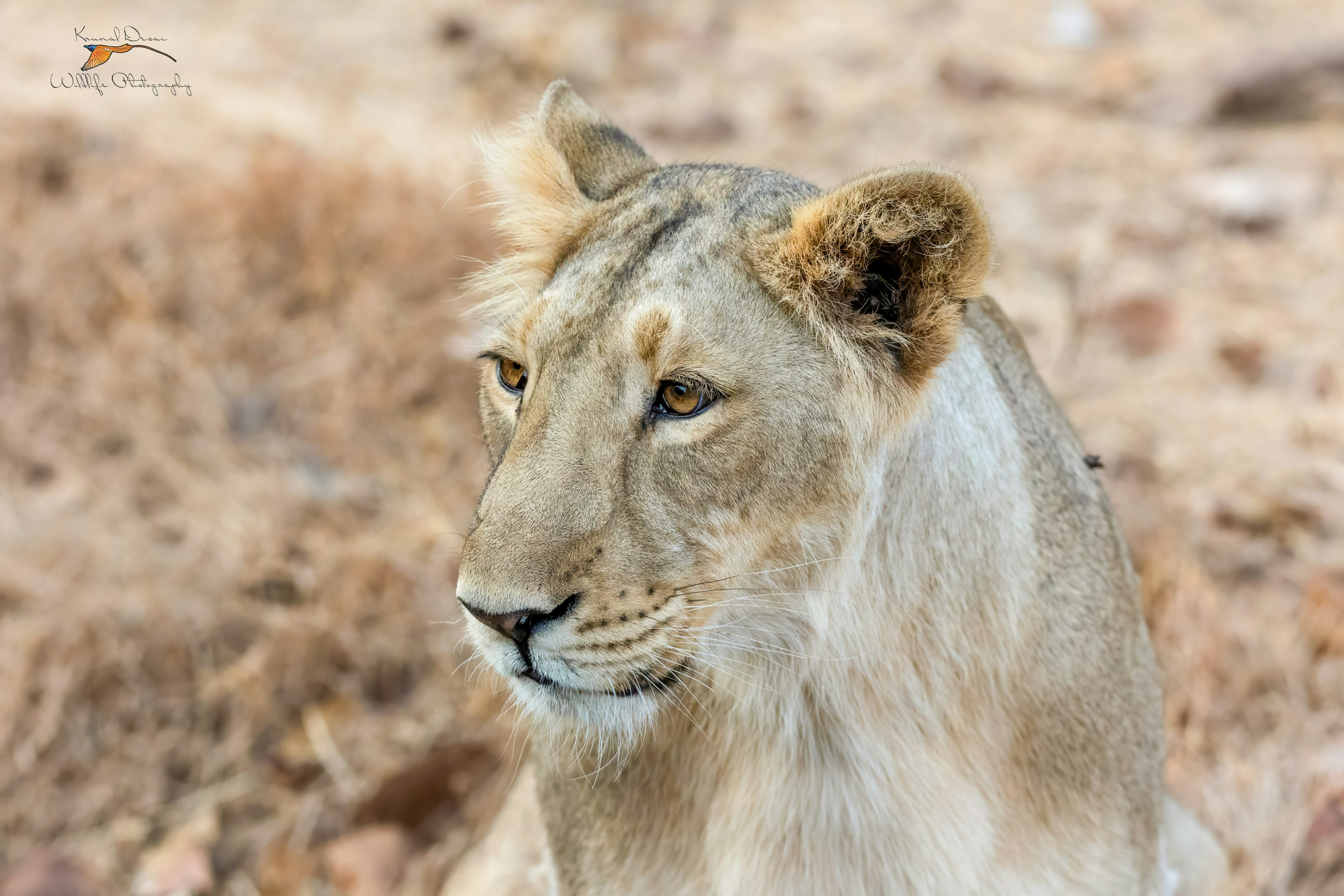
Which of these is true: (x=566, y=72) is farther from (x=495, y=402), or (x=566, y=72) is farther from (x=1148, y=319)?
(x=495, y=402)

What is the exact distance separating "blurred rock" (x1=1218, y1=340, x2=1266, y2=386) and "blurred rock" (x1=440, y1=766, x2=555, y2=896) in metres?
3.67

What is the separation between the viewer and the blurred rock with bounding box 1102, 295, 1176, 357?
5.40m

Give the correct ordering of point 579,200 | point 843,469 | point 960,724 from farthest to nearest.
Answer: point 579,200 → point 960,724 → point 843,469

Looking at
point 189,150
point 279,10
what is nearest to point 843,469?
point 189,150

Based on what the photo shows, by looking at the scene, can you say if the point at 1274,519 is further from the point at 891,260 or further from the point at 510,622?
the point at 510,622

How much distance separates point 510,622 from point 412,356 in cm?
383

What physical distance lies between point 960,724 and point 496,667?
87 centimetres

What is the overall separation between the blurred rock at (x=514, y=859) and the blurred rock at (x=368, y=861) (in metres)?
0.35

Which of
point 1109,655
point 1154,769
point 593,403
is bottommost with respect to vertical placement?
point 1154,769

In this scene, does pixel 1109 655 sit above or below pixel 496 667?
above

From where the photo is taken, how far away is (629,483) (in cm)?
192

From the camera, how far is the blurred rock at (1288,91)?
6984 mm

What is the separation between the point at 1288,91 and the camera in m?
7.05

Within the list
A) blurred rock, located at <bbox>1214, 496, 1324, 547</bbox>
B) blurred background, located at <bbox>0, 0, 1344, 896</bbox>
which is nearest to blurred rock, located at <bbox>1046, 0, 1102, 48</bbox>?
blurred background, located at <bbox>0, 0, 1344, 896</bbox>
